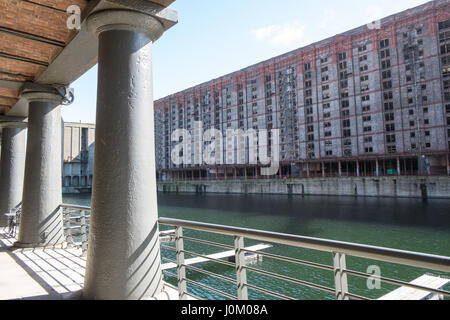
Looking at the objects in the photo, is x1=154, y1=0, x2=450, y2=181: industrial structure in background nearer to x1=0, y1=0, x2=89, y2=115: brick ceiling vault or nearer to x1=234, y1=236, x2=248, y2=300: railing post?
x1=234, y1=236, x2=248, y2=300: railing post

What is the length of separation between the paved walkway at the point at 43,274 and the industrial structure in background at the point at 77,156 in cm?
7483

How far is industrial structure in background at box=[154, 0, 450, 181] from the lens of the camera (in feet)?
142

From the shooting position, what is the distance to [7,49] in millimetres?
5125

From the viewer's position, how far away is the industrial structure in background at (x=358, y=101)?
4328 centimetres

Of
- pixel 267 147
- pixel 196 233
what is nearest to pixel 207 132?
pixel 267 147

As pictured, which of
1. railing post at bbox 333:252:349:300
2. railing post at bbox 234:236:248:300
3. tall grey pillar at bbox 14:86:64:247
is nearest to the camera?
railing post at bbox 333:252:349:300

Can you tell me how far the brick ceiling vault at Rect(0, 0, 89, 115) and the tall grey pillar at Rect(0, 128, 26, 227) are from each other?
3523 millimetres

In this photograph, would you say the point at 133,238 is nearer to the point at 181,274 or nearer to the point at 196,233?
the point at 181,274

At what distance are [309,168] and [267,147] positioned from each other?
32.9 feet

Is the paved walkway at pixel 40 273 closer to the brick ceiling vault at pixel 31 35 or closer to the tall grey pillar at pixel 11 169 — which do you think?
the tall grey pillar at pixel 11 169

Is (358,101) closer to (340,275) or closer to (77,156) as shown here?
(340,275)

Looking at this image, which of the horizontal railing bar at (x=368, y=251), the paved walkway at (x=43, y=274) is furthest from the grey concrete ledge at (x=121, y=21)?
the paved walkway at (x=43, y=274)

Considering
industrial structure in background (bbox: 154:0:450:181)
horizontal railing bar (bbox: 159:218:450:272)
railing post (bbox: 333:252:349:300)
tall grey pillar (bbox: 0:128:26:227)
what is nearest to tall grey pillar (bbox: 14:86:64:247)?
tall grey pillar (bbox: 0:128:26:227)

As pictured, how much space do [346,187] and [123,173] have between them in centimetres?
4644
